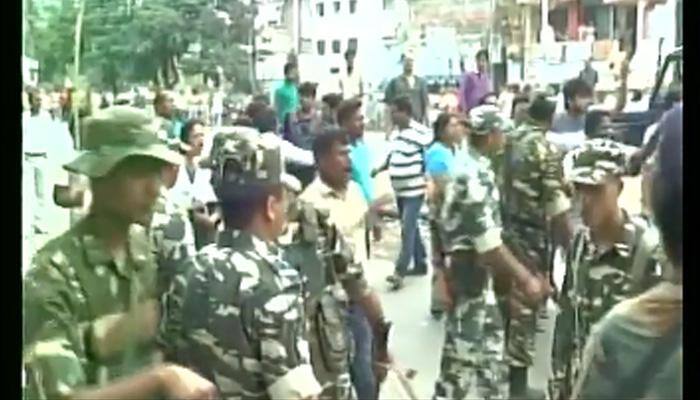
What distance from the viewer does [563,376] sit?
1.96 m

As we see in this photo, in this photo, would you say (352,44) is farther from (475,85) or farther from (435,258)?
(435,258)

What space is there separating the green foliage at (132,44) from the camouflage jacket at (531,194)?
38 centimetres

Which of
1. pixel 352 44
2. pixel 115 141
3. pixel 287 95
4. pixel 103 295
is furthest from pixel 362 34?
pixel 103 295

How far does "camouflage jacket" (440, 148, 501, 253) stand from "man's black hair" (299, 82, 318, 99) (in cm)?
22

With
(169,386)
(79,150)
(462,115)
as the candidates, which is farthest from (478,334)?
(79,150)

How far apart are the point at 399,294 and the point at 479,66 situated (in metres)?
0.32

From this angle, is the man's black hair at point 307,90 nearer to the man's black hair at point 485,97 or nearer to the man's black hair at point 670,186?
the man's black hair at point 485,97

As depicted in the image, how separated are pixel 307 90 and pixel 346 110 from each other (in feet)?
0.19

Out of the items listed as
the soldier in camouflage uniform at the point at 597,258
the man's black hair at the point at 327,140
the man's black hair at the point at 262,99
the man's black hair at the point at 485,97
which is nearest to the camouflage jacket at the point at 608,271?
the soldier in camouflage uniform at the point at 597,258

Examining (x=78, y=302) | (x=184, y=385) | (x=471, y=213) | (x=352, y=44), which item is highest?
(x=352, y=44)

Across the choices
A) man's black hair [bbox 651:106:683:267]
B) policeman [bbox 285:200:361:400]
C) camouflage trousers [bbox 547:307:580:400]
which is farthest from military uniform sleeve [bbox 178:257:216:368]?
man's black hair [bbox 651:106:683:267]

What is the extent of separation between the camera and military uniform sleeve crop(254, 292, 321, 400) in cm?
193

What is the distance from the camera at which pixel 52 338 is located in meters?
1.97

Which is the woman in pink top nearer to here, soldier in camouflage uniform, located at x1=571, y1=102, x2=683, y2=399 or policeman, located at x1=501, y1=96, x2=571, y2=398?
policeman, located at x1=501, y1=96, x2=571, y2=398
